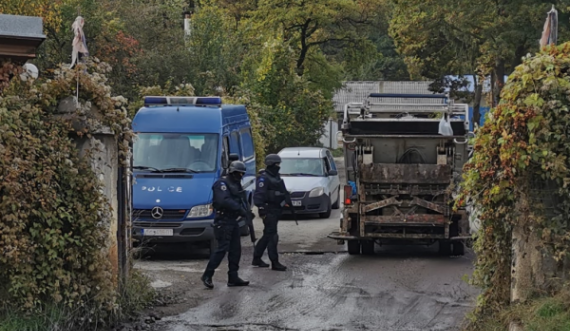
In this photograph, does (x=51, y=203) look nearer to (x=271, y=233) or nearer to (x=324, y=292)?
(x=324, y=292)

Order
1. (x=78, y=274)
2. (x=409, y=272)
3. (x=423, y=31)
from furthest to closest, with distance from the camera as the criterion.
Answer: (x=423, y=31) < (x=409, y=272) < (x=78, y=274)

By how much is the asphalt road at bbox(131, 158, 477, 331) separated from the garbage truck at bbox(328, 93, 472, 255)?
0.43m

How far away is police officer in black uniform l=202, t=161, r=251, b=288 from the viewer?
11.9m

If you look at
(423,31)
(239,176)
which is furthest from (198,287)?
(423,31)

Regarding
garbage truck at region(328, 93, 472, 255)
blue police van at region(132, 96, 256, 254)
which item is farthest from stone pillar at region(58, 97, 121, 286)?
garbage truck at region(328, 93, 472, 255)

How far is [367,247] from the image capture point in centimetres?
1540

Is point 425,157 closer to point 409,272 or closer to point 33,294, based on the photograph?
point 409,272

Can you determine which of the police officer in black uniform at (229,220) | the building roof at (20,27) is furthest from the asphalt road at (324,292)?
Answer: the building roof at (20,27)

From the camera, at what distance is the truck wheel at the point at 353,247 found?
15.2m

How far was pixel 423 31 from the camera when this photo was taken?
36.3 m

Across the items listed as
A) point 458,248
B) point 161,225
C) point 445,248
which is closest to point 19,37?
point 161,225

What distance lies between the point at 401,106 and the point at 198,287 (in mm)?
6000

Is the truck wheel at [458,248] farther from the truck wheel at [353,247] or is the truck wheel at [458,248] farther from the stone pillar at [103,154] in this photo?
the stone pillar at [103,154]

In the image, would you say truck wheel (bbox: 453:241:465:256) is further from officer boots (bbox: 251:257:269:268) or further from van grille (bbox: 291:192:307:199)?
van grille (bbox: 291:192:307:199)
